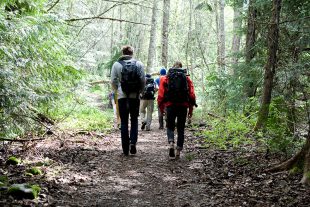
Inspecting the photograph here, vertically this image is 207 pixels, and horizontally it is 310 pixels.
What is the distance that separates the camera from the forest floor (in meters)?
4.94

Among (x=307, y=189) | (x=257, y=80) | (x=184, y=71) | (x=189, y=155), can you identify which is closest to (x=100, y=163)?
(x=189, y=155)

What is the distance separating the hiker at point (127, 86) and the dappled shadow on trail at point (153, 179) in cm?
69

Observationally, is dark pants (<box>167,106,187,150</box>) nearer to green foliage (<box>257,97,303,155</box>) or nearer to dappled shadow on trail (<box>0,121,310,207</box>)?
dappled shadow on trail (<box>0,121,310,207</box>)

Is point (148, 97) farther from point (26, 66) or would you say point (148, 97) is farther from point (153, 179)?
point (153, 179)

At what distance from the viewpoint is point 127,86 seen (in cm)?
768

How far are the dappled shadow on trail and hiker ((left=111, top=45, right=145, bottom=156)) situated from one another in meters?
0.69

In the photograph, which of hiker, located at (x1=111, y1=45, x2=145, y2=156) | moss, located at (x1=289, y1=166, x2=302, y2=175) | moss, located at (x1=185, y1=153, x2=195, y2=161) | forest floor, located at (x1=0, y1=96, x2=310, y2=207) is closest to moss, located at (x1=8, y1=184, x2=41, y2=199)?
forest floor, located at (x1=0, y1=96, x2=310, y2=207)

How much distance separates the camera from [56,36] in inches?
348

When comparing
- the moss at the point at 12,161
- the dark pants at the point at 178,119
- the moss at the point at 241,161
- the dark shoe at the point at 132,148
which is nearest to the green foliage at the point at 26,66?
the moss at the point at 12,161

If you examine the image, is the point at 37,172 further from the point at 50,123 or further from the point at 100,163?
the point at 50,123

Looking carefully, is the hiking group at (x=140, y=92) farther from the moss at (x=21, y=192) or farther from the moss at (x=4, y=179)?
the moss at (x=21, y=192)

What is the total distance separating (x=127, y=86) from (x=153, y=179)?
7.63 feet

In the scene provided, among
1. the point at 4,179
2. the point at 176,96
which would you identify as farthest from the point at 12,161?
the point at 176,96

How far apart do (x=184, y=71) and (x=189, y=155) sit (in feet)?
6.43
